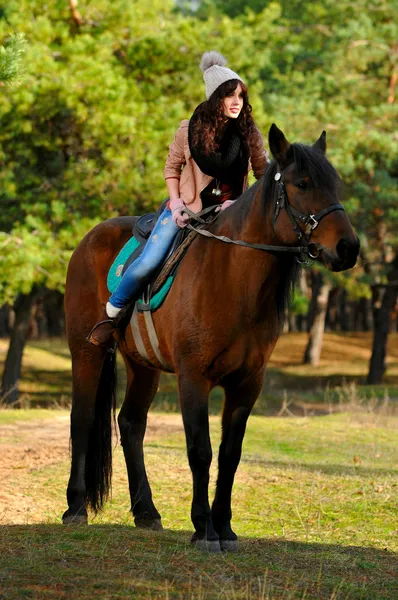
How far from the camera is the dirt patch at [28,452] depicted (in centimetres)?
858

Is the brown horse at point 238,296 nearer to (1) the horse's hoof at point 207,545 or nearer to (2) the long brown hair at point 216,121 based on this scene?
(1) the horse's hoof at point 207,545

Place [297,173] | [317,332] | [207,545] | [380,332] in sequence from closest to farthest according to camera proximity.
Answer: [297,173] < [207,545] < [380,332] < [317,332]

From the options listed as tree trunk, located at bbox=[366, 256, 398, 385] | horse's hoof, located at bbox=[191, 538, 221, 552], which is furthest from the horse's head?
tree trunk, located at bbox=[366, 256, 398, 385]

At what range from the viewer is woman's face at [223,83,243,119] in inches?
266

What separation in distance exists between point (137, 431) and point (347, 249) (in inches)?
119

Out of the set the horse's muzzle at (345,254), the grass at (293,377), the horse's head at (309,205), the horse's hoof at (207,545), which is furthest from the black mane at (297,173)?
the grass at (293,377)

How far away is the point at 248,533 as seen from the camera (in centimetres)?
826

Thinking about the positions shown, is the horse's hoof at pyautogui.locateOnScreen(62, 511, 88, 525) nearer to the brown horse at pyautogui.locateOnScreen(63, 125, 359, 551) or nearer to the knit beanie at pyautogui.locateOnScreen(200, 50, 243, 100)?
the brown horse at pyautogui.locateOnScreen(63, 125, 359, 551)

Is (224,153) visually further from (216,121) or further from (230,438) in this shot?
(230,438)

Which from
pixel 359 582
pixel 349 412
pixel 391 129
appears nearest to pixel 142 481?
pixel 359 582

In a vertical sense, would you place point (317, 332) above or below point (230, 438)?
above

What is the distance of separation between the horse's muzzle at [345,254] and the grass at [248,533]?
188cm

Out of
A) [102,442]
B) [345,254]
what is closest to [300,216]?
[345,254]

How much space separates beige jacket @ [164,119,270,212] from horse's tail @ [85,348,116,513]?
1693 millimetres
